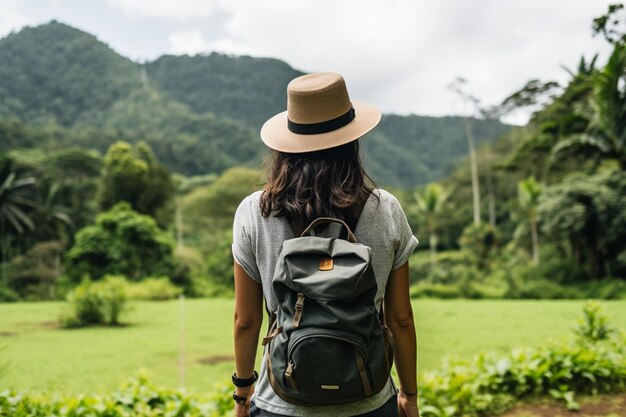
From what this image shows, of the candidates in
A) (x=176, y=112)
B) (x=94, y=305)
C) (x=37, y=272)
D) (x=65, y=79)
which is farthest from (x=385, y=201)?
(x=176, y=112)

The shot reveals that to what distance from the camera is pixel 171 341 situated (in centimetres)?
772

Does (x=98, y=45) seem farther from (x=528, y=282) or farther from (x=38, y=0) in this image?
(x=38, y=0)

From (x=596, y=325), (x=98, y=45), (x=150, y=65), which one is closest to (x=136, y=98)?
(x=98, y=45)

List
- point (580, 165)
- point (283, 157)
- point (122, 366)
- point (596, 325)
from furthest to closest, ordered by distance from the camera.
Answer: point (580, 165), point (122, 366), point (596, 325), point (283, 157)

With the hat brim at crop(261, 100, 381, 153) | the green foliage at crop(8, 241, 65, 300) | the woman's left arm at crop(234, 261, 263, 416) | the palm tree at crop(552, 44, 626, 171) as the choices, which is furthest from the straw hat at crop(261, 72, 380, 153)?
the green foliage at crop(8, 241, 65, 300)

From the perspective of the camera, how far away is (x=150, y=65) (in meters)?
49.4

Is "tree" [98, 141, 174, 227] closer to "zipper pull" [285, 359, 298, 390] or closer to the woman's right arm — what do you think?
the woman's right arm

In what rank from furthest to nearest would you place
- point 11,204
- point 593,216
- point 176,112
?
point 176,112 < point 11,204 < point 593,216

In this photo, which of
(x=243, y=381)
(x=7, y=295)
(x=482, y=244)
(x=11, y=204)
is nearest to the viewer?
(x=243, y=381)

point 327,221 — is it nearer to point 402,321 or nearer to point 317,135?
point 317,135

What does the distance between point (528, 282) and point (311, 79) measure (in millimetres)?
13921

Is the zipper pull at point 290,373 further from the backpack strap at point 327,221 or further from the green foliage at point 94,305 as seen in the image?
the green foliage at point 94,305

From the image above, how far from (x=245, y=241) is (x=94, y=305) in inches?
329

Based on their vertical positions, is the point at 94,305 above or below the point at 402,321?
below
